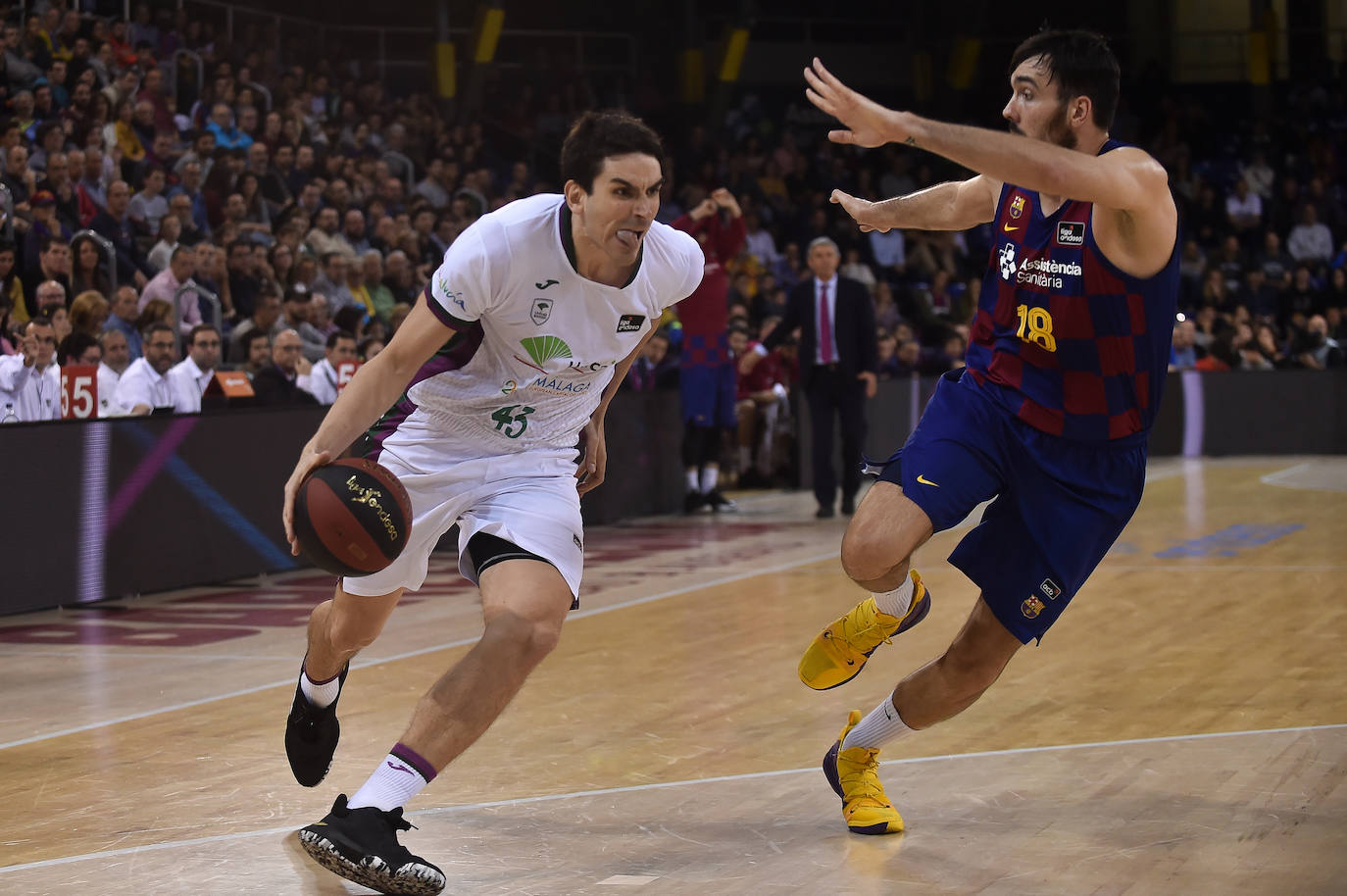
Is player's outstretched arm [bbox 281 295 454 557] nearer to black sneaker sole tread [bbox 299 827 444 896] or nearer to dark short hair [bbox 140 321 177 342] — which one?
black sneaker sole tread [bbox 299 827 444 896]

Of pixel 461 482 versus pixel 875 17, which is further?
pixel 875 17

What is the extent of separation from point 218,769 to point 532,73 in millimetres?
18612

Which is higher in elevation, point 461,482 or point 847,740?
point 461,482

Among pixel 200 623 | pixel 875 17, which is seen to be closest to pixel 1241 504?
pixel 200 623

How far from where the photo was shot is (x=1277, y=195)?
25047 millimetres

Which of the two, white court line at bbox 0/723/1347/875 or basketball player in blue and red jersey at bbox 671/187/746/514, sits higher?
basketball player in blue and red jersey at bbox 671/187/746/514

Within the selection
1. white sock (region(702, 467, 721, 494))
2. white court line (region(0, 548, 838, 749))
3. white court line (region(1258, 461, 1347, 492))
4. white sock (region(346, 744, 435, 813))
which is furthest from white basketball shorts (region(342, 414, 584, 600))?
white court line (region(1258, 461, 1347, 492))

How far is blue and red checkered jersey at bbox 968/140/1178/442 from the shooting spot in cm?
441

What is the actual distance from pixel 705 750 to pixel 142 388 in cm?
585

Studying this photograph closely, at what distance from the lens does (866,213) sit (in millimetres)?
4879

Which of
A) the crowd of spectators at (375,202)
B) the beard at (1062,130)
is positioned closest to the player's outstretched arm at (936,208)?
the beard at (1062,130)

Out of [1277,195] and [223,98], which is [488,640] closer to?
[223,98]

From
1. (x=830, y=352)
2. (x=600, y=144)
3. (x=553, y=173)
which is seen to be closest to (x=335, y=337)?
(x=830, y=352)

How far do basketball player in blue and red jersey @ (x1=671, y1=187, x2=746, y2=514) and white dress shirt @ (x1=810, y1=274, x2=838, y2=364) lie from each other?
2.29ft
